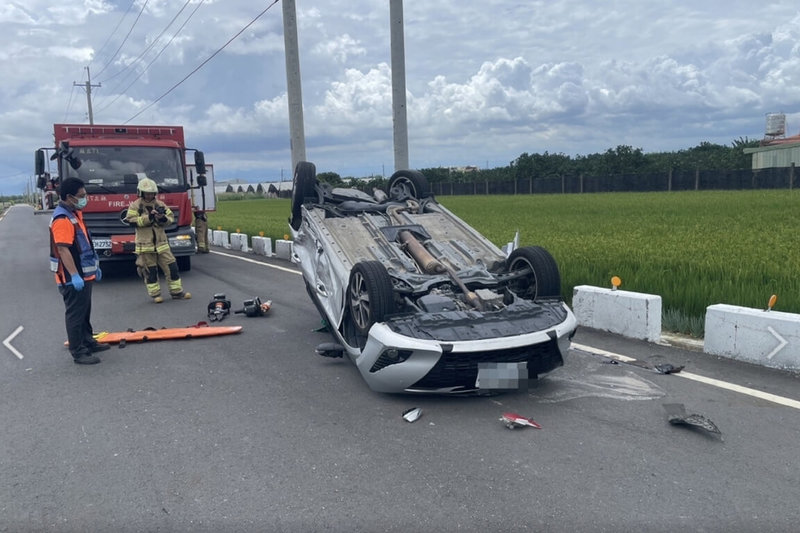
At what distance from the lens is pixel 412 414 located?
458 cm

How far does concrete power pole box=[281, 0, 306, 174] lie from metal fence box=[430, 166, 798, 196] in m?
28.0

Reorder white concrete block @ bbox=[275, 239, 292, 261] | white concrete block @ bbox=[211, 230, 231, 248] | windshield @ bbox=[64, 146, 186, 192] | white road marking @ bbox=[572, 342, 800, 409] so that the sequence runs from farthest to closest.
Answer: white concrete block @ bbox=[211, 230, 231, 248]
white concrete block @ bbox=[275, 239, 292, 261]
windshield @ bbox=[64, 146, 186, 192]
white road marking @ bbox=[572, 342, 800, 409]

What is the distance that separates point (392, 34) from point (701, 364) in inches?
382

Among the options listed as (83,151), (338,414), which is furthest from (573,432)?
(83,151)

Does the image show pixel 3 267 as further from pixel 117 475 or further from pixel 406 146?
pixel 117 475

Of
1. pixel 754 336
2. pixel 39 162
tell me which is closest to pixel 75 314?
pixel 754 336

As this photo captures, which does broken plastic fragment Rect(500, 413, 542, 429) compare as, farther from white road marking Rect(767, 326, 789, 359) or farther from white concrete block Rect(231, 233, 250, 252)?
white concrete block Rect(231, 233, 250, 252)

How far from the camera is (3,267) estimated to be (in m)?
15.0

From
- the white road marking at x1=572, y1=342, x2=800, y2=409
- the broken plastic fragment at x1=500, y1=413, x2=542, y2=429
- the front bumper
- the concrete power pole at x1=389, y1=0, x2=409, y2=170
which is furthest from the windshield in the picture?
the broken plastic fragment at x1=500, y1=413, x2=542, y2=429

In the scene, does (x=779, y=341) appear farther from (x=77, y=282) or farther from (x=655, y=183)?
(x=655, y=183)

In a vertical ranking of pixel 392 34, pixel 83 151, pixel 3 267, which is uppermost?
pixel 392 34

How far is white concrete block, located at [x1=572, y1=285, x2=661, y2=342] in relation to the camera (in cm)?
643

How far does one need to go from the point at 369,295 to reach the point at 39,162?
984 cm

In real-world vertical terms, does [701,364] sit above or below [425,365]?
below
